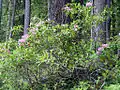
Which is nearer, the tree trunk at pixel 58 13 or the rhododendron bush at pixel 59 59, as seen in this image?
the rhododendron bush at pixel 59 59

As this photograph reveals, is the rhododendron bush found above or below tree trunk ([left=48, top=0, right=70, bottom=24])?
below

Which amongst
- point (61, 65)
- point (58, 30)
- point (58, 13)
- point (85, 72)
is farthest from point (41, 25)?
point (58, 13)

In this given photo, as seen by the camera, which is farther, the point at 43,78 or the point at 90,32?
the point at 90,32

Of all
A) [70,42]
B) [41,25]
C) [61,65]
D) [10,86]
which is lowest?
[10,86]

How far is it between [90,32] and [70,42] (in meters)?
0.48

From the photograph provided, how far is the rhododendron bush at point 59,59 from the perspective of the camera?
3.97 meters

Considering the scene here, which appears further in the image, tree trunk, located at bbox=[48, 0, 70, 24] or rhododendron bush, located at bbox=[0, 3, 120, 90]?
tree trunk, located at bbox=[48, 0, 70, 24]

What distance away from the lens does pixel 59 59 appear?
3980 millimetres

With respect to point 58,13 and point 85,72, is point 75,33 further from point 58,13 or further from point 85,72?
point 58,13

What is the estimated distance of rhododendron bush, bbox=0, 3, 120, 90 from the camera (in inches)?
156

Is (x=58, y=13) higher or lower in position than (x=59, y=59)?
Result: higher

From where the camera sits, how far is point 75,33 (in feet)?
13.6

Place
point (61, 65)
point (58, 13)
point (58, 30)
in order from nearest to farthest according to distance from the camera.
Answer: point (61, 65) → point (58, 30) → point (58, 13)

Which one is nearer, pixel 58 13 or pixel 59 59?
pixel 59 59
